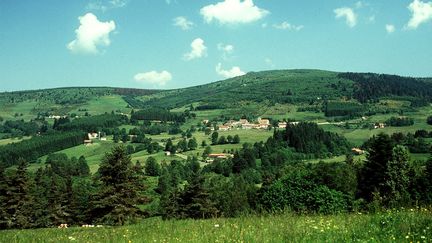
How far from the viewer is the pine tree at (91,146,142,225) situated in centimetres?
3300

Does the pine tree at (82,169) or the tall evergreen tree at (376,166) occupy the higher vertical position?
the tall evergreen tree at (376,166)

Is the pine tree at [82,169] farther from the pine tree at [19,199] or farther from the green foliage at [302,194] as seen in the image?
the green foliage at [302,194]

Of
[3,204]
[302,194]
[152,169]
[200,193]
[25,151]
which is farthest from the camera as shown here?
[25,151]

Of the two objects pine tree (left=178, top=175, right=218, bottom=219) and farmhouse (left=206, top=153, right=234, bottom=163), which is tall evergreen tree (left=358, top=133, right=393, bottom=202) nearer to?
pine tree (left=178, top=175, right=218, bottom=219)

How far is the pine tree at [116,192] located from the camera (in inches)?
1299

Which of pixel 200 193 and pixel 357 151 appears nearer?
pixel 200 193

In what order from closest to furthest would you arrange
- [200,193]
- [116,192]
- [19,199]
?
[116,192], [200,193], [19,199]

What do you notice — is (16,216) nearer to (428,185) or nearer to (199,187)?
(199,187)

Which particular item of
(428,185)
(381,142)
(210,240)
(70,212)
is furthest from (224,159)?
(210,240)

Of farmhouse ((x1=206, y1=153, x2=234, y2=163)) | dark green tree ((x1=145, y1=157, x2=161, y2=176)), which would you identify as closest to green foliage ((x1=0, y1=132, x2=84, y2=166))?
dark green tree ((x1=145, y1=157, x2=161, y2=176))

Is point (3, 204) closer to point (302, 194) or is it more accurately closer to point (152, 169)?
point (302, 194)

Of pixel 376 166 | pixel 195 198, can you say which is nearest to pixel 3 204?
pixel 195 198

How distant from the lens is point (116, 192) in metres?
33.8

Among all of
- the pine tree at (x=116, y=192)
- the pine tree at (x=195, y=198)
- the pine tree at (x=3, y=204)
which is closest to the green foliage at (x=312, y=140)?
the pine tree at (x=195, y=198)
